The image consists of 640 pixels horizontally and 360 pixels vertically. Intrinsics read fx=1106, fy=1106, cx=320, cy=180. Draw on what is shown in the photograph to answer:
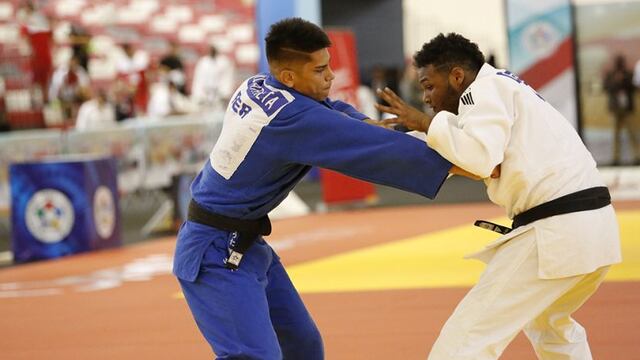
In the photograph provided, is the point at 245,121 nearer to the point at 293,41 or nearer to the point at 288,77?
the point at 288,77

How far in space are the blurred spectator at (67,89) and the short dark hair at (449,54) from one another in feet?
45.8

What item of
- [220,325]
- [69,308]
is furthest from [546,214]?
[69,308]

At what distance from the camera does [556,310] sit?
13.8ft

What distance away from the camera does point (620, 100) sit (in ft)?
54.9

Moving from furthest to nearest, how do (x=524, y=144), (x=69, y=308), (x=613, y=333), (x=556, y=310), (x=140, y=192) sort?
(x=140, y=192)
(x=69, y=308)
(x=613, y=333)
(x=556, y=310)
(x=524, y=144)

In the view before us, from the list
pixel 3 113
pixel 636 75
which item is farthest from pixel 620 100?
pixel 3 113

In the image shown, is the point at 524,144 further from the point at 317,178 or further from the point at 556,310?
the point at 317,178

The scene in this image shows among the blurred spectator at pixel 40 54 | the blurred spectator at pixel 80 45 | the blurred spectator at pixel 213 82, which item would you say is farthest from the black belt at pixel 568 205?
the blurred spectator at pixel 80 45

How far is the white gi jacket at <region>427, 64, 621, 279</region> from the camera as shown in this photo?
3.71 metres

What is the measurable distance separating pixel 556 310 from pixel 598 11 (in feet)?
43.7

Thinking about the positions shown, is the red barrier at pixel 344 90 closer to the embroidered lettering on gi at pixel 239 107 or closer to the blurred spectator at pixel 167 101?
the blurred spectator at pixel 167 101

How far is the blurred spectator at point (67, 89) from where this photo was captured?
17.3 metres

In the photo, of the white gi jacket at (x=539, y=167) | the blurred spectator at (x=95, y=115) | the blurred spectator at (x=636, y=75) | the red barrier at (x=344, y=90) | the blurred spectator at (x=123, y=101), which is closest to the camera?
the white gi jacket at (x=539, y=167)

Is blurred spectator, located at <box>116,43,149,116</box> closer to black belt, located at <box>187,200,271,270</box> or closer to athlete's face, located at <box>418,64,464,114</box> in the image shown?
black belt, located at <box>187,200,271,270</box>
